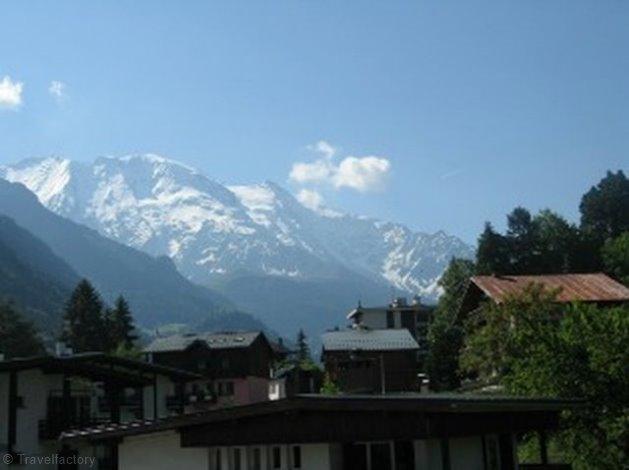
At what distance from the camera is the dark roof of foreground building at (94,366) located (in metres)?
36.9

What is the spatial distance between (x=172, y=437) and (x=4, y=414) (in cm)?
1662

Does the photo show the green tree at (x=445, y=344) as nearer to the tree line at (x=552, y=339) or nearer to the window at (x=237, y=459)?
the tree line at (x=552, y=339)

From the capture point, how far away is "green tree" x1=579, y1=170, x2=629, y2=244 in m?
96.6

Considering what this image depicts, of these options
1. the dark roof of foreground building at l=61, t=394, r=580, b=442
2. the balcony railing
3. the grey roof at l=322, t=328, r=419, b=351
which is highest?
the grey roof at l=322, t=328, r=419, b=351

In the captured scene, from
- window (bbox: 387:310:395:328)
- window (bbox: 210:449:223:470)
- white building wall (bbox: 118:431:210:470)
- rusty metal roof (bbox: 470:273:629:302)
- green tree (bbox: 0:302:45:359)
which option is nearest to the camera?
window (bbox: 210:449:223:470)

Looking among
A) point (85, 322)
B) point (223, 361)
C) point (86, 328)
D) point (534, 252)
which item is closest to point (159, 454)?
point (223, 361)

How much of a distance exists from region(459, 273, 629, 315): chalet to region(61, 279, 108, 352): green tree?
47.6 m

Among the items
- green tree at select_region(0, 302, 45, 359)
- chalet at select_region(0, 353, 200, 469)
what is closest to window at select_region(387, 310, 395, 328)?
green tree at select_region(0, 302, 45, 359)

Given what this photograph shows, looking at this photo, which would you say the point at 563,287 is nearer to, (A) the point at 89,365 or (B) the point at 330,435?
(A) the point at 89,365

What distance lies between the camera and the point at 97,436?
23375mm

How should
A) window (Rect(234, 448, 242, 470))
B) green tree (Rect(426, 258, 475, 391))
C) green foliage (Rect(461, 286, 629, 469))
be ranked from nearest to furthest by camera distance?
1. window (Rect(234, 448, 242, 470))
2. green foliage (Rect(461, 286, 629, 469))
3. green tree (Rect(426, 258, 475, 391))

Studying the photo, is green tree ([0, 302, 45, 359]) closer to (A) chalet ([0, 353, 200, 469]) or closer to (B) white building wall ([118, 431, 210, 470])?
(A) chalet ([0, 353, 200, 469])

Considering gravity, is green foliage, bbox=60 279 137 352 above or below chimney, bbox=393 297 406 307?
below

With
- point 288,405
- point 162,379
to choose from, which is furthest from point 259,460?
point 162,379
